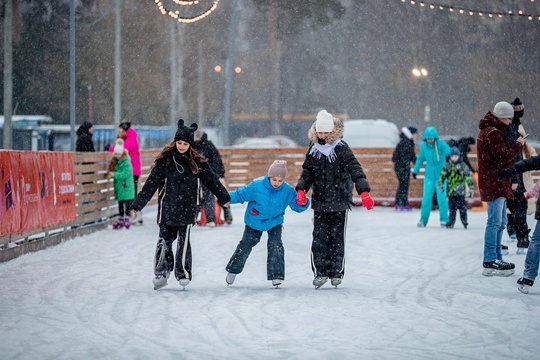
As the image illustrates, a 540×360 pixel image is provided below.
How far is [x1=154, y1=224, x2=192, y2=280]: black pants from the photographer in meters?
8.98

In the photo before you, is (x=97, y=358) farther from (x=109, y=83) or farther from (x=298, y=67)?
(x=298, y=67)

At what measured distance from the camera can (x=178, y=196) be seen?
29.6 feet

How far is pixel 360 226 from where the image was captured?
17.2 m

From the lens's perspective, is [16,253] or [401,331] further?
[16,253]

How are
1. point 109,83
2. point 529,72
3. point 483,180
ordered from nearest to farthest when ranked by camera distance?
point 483,180
point 529,72
point 109,83

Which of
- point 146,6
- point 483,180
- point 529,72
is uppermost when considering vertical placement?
point 146,6

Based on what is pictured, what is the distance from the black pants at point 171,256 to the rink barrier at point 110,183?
3.04 m

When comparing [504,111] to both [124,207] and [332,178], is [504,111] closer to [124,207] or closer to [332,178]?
[332,178]

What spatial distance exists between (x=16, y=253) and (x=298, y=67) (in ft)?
137

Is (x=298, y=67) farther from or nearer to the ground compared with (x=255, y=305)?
farther from the ground

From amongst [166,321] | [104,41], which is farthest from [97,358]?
[104,41]

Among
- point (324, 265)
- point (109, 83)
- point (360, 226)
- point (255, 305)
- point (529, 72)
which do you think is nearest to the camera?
point (255, 305)

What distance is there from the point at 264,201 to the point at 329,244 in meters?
0.73

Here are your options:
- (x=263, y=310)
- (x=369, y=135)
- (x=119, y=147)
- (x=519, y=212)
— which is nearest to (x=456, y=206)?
(x=519, y=212)
